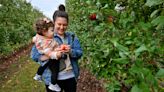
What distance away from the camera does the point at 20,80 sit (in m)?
11.6

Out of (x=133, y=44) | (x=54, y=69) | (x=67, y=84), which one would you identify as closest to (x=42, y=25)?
(x=54, y=69)

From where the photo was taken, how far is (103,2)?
3592 millimetres

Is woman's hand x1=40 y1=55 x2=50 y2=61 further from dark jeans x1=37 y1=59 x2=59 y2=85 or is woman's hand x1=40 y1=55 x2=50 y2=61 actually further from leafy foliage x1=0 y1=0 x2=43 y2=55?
leafy foliage x1=0 y1=0 x2=43 y2=55

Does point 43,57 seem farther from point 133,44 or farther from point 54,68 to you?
point 133,44

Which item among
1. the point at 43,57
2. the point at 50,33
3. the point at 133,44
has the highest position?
the point at 133,44

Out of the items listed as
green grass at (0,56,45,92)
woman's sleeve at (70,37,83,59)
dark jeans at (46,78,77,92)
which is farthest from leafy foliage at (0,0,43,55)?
woman's sleeve at (70,37,83,59)

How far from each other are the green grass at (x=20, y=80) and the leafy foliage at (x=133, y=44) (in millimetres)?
6082

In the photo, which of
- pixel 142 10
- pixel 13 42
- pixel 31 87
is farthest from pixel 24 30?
pixel 142 10

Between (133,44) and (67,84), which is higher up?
(133,44)

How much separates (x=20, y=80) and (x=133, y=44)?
9.45 metres

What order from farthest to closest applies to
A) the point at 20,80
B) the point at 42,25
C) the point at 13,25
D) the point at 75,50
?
the point at 13,25
the point at 20,80
the point at 75,50
the point at 42,25

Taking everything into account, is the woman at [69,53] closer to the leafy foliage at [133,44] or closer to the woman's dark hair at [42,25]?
the woman's dark hair at [42,25]

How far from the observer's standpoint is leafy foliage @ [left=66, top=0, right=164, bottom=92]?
5.03 ft

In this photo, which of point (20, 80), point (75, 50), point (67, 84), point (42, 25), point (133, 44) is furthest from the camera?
point (20, 80)
